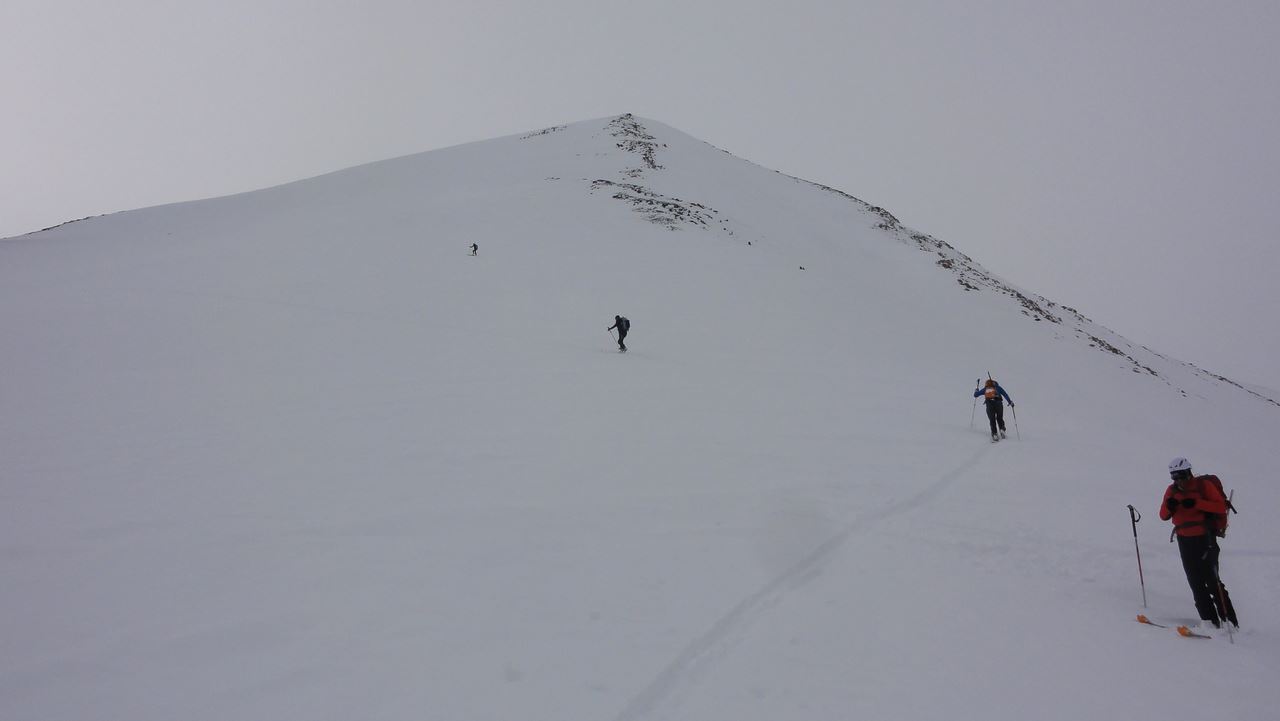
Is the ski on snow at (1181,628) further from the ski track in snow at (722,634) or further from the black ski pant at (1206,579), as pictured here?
the ski track in snow at (722,634)

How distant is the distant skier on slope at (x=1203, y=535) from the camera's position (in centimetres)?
668

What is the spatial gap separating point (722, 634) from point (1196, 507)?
5167mm

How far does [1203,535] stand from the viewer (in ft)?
22.1

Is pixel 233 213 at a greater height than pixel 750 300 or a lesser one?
greater

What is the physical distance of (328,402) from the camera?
12.9 metres

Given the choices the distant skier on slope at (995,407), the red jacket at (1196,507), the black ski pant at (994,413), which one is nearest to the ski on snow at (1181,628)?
the red jacket at (1196,507)

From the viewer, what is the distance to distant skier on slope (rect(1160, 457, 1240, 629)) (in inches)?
263

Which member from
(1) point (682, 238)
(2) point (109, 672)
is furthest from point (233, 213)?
(2) point (109, 672)

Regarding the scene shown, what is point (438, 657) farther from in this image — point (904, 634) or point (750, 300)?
point (750, 300)

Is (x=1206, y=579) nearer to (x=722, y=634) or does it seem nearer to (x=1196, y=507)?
(x=1196, y=507)

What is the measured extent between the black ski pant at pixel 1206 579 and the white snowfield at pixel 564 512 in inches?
12.5

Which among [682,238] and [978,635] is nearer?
[978,635]

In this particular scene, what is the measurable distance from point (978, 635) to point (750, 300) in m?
19.4

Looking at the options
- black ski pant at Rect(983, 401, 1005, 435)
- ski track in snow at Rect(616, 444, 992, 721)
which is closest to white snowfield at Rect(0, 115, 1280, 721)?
ski track in snow at Rect(616, 444, 992, 721)
